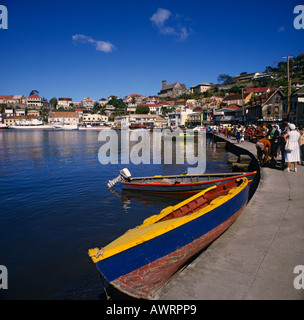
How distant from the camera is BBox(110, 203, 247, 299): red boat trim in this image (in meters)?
4.68

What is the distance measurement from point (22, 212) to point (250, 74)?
187415mm

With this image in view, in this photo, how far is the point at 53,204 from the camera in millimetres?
12930

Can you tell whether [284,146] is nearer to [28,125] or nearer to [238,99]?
[238,99]

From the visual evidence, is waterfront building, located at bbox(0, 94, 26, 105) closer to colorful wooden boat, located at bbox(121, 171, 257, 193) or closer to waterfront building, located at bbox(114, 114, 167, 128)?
waterfront building, located at bbox(114, 114, 167, 128)

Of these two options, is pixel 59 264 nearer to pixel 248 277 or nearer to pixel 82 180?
pixel 248 277

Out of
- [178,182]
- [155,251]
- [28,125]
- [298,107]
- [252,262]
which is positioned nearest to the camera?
[252,262]

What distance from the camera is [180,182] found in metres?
14.0

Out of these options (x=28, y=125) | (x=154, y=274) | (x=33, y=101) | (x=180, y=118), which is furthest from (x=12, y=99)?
(x=154, y=274)

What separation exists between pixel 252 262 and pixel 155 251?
1.78 metres

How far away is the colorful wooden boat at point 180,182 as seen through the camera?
13.2 meters

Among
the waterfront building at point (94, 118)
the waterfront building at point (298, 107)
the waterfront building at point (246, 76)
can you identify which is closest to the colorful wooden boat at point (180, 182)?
the waterfront building at point (298, 107)

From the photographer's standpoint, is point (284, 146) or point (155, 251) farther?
point (284, 146)

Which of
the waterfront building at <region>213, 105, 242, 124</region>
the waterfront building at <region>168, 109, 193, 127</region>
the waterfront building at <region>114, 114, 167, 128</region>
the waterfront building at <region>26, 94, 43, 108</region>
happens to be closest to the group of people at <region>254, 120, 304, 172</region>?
the waterfront building at <region>213, 105, 242, 124</region>
